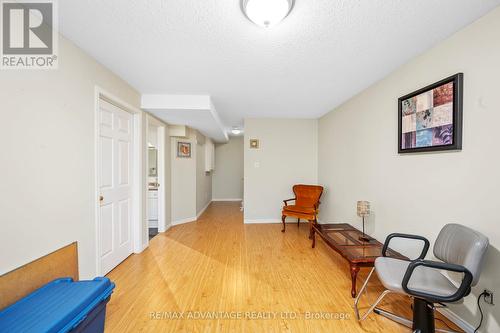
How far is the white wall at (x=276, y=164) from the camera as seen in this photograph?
4.21 meters

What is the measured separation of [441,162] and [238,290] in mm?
2196

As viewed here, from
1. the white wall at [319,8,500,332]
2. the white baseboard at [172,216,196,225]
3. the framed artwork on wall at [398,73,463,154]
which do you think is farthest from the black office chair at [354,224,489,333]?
the white baseboard at [172,216,196,225]

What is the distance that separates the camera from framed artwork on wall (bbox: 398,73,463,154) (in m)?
1.46

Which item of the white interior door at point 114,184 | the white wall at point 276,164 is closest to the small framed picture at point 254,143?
the white wall at point 276,164

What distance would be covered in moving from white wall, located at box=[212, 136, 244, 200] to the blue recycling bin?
19.3 ft

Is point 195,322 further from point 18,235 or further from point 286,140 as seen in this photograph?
point 286,140

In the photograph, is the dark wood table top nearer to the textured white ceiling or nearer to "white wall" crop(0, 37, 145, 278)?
the textured white ceiling

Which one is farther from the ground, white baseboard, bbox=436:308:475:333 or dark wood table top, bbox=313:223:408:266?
dark wood table top, bbox=313:223:408:266

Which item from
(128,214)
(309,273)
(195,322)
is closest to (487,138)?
(309,273)

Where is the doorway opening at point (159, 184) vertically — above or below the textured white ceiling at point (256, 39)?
below

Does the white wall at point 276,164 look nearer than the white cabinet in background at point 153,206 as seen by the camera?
→ No

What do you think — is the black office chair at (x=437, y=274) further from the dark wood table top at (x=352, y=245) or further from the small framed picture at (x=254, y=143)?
the small framed picture at (x=254, y=143)

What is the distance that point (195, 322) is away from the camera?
60.6 inches

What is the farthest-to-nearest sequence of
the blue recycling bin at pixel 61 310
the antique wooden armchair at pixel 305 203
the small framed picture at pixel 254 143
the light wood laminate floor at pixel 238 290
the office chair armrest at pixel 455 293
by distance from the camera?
1. the small framed picture at pixel 254 143
2. the antique wooden armchair at pixel 305 203
3. the light wood laminate floor at pixel 238 290
4. the office chair armrest at pixel 455 293
5. the blue recycling bin at pixel 61 310
